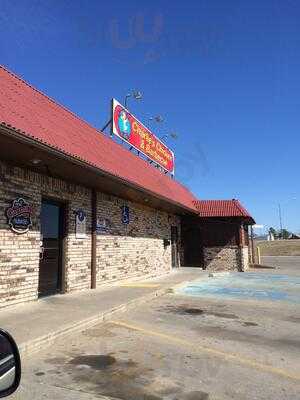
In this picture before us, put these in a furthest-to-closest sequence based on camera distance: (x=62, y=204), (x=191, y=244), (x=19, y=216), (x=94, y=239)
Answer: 1. (x=191, y=244)
2. (x=94, y=239)
3. (x=62, y=204)
4. (x=19, y=216)

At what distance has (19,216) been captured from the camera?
10.6 meters

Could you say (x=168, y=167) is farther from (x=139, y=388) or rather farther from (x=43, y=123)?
(x=139, y=388)

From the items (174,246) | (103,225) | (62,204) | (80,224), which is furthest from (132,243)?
(174,246)

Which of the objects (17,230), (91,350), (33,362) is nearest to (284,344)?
(91,350)

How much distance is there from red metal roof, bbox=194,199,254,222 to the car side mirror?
25.0 metres

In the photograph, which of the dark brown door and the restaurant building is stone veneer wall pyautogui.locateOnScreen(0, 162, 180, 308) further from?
the dark brown door

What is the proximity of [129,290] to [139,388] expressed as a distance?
28.1 ft

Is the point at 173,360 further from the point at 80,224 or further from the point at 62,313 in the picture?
the point at 80,224

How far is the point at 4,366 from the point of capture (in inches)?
85.0

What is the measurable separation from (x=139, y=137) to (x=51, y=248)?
12866mm

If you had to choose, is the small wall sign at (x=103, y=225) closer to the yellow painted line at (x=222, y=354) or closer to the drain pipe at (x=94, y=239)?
the drain pipe at (x=94, y=239)

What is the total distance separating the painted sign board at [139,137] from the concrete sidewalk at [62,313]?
31.3 feet

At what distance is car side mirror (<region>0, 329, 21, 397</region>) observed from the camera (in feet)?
6.95

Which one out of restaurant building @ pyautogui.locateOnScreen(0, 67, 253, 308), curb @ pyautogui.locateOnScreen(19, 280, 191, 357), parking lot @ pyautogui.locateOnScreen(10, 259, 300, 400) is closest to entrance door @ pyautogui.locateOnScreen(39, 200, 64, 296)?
restaurant building @ pyautogui.locateOnScreen(0, 67, 253, 308)
